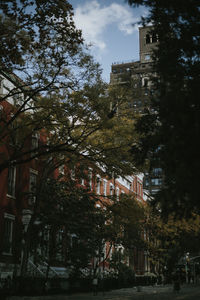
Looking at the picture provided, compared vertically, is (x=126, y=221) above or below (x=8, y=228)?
above

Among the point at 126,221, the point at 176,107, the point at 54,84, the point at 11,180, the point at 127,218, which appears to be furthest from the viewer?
the point at 11,180

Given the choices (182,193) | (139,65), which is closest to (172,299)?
(182,193)

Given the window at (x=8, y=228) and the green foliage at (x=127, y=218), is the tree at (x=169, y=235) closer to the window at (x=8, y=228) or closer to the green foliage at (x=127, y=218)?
the green foliage at (x=127, y=218)

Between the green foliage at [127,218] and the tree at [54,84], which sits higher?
the tree at [54,84]

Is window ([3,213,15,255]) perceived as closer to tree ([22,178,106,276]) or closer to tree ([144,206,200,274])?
tree ([22,178,106,276])

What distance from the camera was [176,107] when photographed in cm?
934

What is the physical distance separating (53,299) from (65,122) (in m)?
9.14

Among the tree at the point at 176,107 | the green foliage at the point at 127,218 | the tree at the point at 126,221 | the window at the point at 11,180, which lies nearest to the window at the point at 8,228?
the window at the point at 11,180

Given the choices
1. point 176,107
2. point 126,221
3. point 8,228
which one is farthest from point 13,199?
point 176,107

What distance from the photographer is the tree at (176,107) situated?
8789 mm

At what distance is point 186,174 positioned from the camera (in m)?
8.23

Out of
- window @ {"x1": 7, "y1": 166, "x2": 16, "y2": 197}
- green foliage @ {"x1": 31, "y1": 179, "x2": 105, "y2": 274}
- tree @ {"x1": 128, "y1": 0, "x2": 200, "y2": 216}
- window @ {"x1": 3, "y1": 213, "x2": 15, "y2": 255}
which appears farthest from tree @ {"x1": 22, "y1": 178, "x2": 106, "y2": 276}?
tree @ {"x1": 128, "y1": 0, "x2": 200, "y2": 216}

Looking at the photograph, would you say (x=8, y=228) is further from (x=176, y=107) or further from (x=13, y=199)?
(x=176, y=107)

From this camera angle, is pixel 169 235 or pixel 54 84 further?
pixel 169 235
